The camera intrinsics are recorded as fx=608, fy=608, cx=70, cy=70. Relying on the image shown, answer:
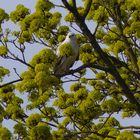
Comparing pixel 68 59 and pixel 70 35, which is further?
pixel 70 35

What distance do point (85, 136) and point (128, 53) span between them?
2564 millimetres

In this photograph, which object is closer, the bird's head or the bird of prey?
the bird of prey

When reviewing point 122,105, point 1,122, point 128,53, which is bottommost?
point 1,122

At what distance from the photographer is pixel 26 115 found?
11.0m

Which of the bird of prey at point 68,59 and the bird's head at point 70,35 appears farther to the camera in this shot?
the bird's head at point 70,35

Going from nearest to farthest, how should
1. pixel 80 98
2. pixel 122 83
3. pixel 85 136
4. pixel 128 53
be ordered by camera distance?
pixel 122 83 → pixel 85 136 → pixel 80 98 → pixel 128 53

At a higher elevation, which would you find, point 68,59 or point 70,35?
point 70,35

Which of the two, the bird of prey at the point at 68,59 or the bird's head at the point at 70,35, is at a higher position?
the bird's head at the point at 70,35

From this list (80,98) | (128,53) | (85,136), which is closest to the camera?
(85,136)

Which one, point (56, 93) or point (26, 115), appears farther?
point (56, 93)

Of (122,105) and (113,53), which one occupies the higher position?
(113,53)

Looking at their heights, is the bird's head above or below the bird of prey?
above

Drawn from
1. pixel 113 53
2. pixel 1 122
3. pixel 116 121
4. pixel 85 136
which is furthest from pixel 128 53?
pixel 1 122

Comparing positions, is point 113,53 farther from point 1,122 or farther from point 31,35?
point 1,122
